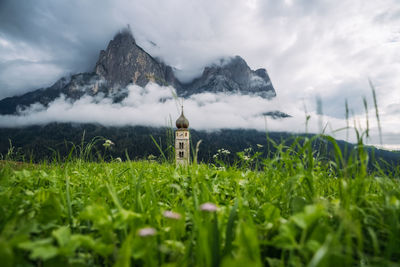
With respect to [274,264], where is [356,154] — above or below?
above

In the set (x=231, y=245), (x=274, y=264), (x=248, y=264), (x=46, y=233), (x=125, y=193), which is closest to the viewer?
(x=248, y=264)

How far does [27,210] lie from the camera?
156cm

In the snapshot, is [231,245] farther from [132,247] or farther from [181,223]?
[132,247]

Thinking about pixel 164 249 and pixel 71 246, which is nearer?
pixel 71 246

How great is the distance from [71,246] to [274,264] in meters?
1.08

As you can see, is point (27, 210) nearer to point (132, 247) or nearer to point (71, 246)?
point (71, 246)

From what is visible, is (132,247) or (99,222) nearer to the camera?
(132,247)

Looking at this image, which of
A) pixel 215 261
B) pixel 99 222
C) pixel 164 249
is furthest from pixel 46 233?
pixel 215 261

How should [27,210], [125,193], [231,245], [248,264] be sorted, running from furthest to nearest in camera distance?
[125,193] < [27,210] < [231,245] < [248,264]

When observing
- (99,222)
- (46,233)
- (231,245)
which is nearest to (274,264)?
(231,245)

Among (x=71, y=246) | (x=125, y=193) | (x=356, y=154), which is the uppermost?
(x=356, y=154)

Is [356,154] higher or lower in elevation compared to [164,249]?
higher

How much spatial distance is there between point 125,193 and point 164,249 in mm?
1447

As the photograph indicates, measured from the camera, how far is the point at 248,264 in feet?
2.79
